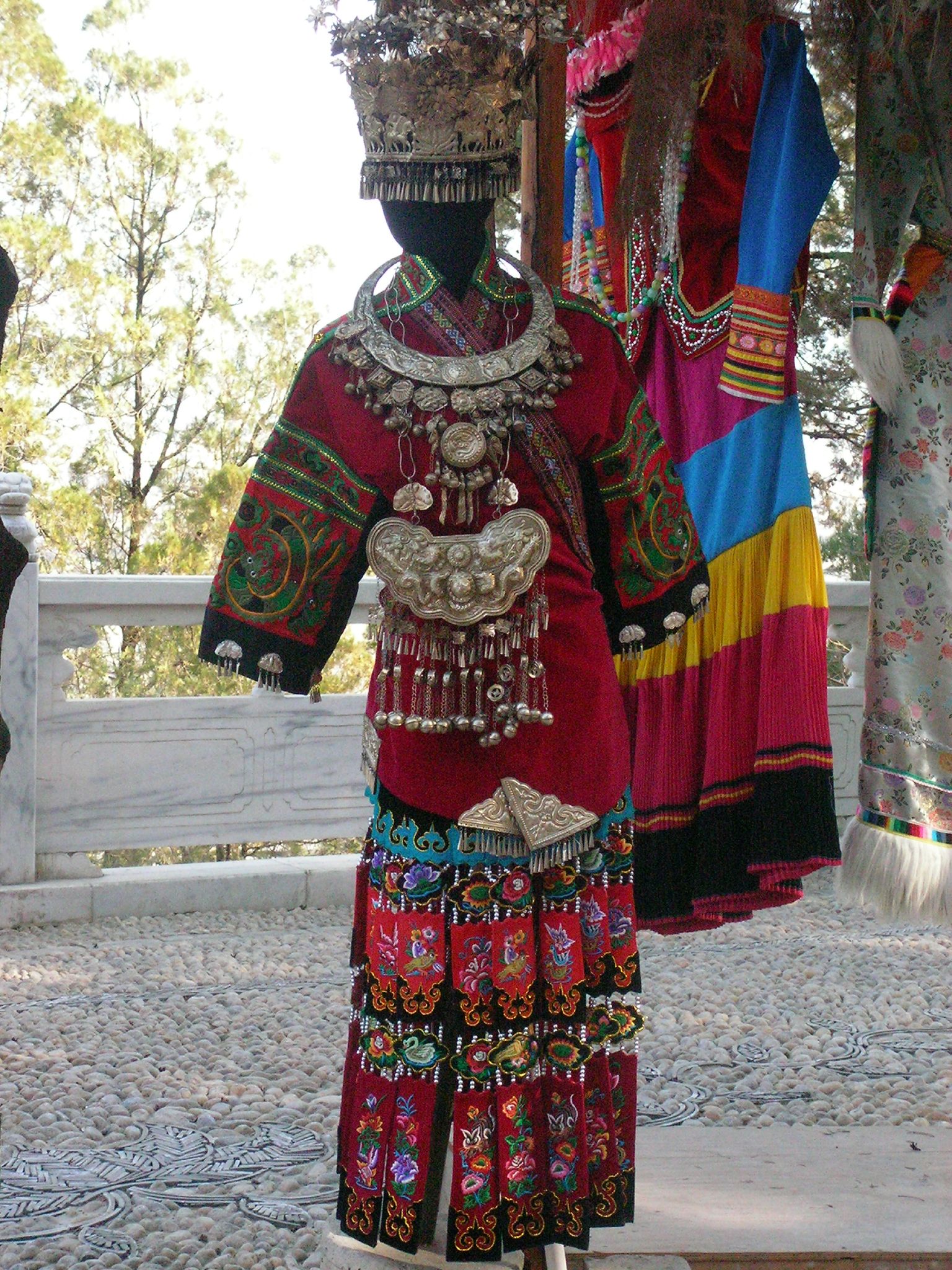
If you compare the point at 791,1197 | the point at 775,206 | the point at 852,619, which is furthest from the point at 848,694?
the point at 775,206

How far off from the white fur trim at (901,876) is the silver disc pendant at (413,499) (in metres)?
1.26

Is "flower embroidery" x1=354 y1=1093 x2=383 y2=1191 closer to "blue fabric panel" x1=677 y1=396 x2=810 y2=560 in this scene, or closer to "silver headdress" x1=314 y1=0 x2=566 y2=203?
"blue fabric panel" x1=677 y1=396 x2=810 y2=560

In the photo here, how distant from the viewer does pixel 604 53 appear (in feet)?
Result: 8.21

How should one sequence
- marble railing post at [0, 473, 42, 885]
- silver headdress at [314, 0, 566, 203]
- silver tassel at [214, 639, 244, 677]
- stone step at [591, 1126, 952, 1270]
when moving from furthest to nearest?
marble railing post at [0, 473, 42, 885] → stone step at [591, 1126, 952, 1270] → silver tassel at [214, 639, 244, 677] → silver headdress at [314, 0, 566, 203]

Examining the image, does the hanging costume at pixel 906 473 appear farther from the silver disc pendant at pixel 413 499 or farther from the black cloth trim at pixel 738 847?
the silver disc pendant at pixel 413 499

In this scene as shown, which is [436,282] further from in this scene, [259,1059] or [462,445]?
[259,1059]

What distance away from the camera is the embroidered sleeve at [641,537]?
197cm

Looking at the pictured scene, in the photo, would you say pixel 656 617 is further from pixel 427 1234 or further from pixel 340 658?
pixel 340 658

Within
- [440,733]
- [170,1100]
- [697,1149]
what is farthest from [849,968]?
[440,733]

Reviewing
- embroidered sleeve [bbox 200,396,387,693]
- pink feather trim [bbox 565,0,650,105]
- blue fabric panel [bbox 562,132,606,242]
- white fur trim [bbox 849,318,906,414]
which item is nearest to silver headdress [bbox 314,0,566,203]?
embroidered sleeve [bbox 200,396,387,693]

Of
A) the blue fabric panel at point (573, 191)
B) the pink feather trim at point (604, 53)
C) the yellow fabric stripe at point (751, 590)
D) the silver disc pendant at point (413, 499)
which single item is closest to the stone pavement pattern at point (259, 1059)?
the yellow fabric stripe at point (751, 590)

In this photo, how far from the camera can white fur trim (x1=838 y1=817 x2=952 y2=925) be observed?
2498 millimetres

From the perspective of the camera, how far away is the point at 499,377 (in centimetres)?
185

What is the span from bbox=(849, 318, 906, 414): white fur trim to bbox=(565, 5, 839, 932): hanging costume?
5.3 inches
